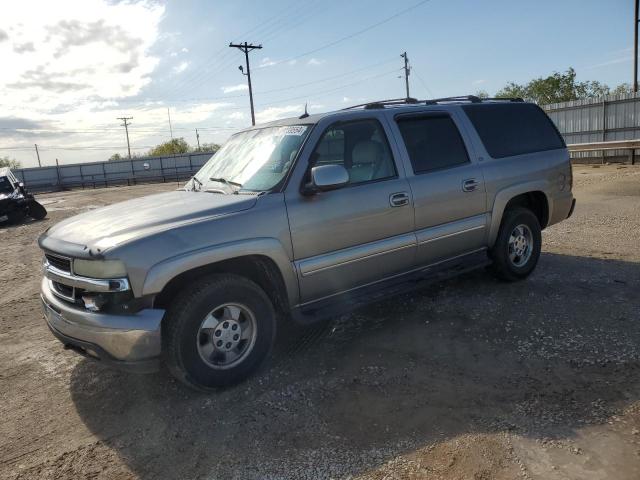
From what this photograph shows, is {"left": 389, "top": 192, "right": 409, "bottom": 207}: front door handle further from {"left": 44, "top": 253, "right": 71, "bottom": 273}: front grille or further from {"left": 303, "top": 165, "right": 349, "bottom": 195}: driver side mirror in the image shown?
{"left": 44, "top": 253, "right": 71, "bottom": 273}: front grille

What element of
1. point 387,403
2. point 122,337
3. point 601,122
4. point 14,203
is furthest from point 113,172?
point 387,403

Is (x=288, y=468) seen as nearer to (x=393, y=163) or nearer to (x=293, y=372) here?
(x=293, y=372)

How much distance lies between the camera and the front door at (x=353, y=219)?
→ 3.86 meters

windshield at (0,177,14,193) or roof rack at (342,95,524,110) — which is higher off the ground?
roof rack at (342,95,524,110)

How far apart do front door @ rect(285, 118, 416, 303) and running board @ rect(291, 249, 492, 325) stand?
65 millimetres

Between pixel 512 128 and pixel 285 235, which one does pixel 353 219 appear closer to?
pixel 285 235

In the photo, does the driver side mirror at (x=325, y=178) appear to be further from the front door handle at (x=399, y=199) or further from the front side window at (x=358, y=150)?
the front door handle at (x=399, y=199)

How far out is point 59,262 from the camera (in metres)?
3.66

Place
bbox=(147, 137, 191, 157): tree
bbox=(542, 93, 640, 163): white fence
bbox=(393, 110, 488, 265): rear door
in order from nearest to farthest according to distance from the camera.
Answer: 1. bbox=(393, 110, 488, 265): rear door
2. bbox=(542, 93, 640, 163): white fence
3. bbox=(147, 137, 191, 157): tree

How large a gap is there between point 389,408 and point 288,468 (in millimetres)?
813

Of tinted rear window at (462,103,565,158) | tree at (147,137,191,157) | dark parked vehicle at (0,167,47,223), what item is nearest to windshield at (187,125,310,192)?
tinted rear window at (462,103,565,158)

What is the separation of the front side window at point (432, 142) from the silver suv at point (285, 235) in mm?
14

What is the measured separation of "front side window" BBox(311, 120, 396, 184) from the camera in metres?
4.17

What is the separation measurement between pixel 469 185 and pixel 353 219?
1.50m
